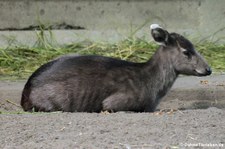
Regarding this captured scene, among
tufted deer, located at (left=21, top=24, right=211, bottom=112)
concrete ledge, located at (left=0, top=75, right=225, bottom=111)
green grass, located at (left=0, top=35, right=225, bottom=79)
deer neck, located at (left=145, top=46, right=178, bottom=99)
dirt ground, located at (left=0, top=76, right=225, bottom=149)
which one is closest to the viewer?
dirt ground, located at (left=0, top=76, right=225, bottom=149)

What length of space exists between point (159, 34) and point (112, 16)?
196 centimetres

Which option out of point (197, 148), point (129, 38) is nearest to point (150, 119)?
point (197, 148)

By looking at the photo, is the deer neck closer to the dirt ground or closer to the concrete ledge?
the concrete ledge

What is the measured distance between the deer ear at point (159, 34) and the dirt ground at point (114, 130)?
124 cm

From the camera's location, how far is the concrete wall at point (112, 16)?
386 inches

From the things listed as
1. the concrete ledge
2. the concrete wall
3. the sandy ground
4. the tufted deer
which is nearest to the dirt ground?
the sandy ground

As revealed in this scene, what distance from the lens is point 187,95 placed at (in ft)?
27.4

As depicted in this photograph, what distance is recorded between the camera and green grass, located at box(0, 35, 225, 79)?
9211 mm

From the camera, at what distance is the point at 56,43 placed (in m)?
9.77

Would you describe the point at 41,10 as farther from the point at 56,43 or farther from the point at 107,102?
the point at 107,102

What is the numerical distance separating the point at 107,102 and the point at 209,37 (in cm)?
287

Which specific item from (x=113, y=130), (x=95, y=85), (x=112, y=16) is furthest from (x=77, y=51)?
(x=113, y=130)

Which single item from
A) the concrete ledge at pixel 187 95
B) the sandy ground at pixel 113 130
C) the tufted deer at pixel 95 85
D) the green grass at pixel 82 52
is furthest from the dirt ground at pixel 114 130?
the green grass at pixel 82 52

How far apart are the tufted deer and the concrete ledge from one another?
1.16 ft
